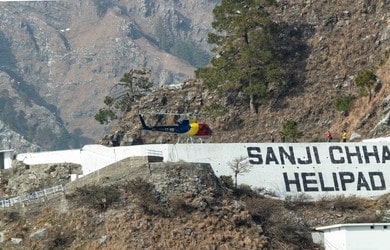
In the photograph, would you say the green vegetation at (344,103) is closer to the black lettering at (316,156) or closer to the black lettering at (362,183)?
the black lettering at (316,156)

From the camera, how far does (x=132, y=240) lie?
66062 mm

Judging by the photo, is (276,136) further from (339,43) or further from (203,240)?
(203,240)

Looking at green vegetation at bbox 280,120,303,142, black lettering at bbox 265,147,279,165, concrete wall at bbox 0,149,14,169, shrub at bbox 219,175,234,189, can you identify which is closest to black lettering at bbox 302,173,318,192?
black lettering at bbox 265,147,279,165

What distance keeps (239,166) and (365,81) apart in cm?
2149

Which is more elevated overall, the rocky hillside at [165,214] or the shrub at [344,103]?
the shrub at [344,103]

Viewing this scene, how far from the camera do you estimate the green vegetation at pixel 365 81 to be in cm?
9212

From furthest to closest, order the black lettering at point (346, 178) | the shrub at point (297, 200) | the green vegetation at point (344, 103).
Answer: the green vegetation at point (344, 103)
the black lettering at point (346, 178)
the shrub at point (297, 200)

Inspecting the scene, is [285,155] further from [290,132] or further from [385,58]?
[385,58]

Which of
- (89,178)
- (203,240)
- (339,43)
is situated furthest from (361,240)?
(339,43)

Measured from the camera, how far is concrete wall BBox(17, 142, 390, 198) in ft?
243

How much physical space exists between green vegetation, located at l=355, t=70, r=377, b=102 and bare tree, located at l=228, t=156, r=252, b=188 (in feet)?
68.7

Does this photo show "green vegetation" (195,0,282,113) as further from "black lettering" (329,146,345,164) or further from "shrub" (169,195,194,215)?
"shrub" (169,195,194,215)

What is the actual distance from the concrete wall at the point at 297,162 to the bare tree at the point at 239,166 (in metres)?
0.20

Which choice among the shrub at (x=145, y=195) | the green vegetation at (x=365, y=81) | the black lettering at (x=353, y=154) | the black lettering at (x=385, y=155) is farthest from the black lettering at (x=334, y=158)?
the green vegetation at (x=365, y=81)
